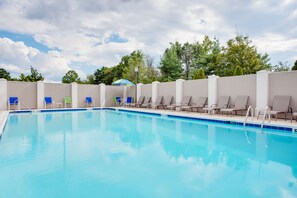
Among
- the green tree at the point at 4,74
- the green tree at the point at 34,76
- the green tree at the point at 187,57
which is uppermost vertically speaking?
the green tree at the point at 187,57

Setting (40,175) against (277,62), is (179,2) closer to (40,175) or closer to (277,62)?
(40,175)

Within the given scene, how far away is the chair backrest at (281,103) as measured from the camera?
7.58m

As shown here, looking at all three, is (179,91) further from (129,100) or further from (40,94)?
(40,94)

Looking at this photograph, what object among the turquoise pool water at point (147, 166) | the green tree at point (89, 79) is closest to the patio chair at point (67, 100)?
the turquoise pool water at point (147, 166)

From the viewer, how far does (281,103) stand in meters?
7.75

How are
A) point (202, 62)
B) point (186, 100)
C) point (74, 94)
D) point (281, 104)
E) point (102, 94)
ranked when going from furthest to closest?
point (202, 62) → point (102, 94) → point (74, 94) → point (186, 100) → point (281, 104)

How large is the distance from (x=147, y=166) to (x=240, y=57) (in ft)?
60.4

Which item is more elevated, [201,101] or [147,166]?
[201,101]

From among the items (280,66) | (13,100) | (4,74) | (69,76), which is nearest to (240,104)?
(13,100)

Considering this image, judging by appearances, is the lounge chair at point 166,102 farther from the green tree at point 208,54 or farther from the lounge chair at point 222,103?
the green tree at point 208,54

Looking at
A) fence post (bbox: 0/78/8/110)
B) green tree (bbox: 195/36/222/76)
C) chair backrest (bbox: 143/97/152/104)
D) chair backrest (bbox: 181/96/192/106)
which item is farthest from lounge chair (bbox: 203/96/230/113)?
green tree (bbox: 195/36/222/76)

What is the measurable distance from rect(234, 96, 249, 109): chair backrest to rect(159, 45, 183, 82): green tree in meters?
13.3

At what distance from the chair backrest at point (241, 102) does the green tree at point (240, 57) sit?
10.7 m

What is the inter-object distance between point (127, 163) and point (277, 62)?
25754mm
